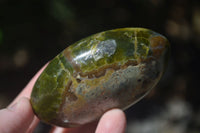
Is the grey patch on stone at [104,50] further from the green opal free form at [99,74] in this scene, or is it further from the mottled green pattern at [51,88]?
the mottled green pattern at [51,88]

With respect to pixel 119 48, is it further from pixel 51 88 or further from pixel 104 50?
pixel 51 88

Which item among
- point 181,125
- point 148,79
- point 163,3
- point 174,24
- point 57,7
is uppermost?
point 57,7

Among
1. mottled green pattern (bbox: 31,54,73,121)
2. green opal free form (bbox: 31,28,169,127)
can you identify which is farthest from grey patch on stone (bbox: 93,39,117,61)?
mottled green pattern (bbox: 31,54,73,121)

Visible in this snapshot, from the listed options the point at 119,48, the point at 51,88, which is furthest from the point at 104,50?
the point at 51,88

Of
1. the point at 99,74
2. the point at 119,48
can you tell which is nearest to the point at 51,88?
the point at 99,74

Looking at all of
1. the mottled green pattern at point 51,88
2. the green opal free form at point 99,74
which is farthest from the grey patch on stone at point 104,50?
the mottled green pattern at point 51,88

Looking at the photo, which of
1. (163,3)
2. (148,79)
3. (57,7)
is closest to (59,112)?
(148,79)

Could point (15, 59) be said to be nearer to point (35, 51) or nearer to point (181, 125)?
point (35, 51)
